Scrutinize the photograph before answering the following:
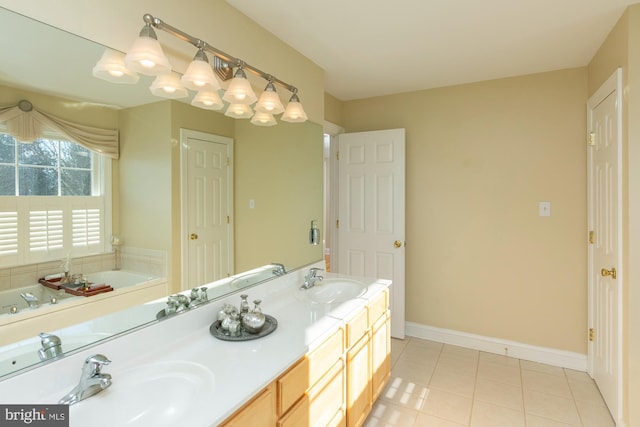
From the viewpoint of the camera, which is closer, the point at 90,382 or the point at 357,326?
the point at 90,382

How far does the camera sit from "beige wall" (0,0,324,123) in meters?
1.13

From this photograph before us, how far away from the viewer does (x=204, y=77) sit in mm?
1456

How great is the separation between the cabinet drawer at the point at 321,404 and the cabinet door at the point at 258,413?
0.24 ft

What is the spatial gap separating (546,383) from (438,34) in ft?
8.49

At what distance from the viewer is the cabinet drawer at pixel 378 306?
2000mm

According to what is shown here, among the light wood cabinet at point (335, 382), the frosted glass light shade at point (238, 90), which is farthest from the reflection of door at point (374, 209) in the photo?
the frosted glass light shade at point (238, 90)

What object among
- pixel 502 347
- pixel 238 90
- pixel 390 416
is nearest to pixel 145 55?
pixel 238 90

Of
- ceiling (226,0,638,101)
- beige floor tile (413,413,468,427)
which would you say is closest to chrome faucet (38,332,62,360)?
ceiling (226,0,638,101)

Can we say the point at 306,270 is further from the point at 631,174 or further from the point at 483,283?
the point at 631,174

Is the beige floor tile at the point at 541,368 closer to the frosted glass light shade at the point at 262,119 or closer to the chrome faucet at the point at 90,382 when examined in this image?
the frosted glass light shade at the point at 262,119

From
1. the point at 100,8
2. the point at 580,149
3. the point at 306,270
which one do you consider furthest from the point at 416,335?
the point at 100,8

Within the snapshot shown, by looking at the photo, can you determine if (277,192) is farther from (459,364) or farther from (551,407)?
(551,407)

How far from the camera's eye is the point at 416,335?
130 inches

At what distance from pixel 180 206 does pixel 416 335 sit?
267cm
